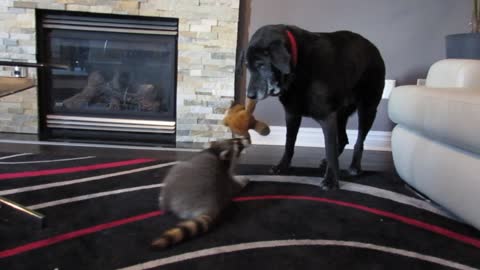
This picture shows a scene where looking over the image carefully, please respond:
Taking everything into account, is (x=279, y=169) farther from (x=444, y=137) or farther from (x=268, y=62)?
(x=444, y=137)

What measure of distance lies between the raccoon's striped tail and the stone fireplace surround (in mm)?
1256

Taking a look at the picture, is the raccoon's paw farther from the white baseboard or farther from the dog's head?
the white baseboard

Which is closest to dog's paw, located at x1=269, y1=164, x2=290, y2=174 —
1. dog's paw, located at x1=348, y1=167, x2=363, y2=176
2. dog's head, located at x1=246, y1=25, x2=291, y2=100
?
dog's paw, located at x1=348, y1=167, x2=363, y2=176

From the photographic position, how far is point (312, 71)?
4.67 ft

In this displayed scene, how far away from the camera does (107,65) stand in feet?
7.84

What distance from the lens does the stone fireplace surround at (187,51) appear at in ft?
7.04

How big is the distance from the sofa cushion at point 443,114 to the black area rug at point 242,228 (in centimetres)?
27

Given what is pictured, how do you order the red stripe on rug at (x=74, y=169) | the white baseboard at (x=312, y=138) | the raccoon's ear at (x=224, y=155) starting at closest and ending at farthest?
the raccoon's ear at (x=224, y=155) → the red stripe on rug at (x=74, y=169) → the white baseboard at (x=312, y=138)

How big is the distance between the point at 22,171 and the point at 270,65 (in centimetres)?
100

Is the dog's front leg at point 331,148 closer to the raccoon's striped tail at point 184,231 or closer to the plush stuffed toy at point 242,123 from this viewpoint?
the plush stuffed toy at point 242,123

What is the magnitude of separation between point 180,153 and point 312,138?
2.70 ft

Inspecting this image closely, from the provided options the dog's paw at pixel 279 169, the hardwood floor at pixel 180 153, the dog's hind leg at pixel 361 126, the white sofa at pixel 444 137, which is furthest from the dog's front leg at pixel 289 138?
the white sofa at pixel 444 137

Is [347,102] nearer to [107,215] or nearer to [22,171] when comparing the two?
[107,215]

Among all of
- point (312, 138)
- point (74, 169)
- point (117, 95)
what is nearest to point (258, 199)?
point (74, 169)
